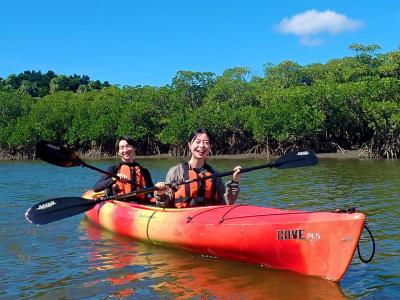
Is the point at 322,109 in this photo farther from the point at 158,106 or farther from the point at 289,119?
the point at 158,106

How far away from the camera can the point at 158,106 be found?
36.8m

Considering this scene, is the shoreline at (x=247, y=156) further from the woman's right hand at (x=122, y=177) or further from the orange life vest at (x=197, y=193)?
the orange life vest at (x=197, y=193)

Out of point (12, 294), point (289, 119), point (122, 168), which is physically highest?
point (289, 119)

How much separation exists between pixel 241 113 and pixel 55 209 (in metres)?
25.5

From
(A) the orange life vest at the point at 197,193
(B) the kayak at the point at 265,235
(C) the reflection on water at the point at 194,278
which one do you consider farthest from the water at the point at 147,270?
(A) the orange life vest at the point at 197,193

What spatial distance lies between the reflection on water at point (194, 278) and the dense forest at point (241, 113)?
783 inches

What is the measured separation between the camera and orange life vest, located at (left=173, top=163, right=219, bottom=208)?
5.94 metres

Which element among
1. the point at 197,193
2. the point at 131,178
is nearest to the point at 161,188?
the point at 197,193

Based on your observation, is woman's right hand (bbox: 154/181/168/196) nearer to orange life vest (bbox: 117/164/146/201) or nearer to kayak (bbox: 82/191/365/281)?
kayak (bbox: 82/191/365/281)

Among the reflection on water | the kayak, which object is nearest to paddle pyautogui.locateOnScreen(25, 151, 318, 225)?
the kayak

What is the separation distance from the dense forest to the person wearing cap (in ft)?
61.3

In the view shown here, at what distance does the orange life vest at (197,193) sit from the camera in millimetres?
5943

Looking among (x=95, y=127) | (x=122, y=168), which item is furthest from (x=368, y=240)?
(x=95, y=127)

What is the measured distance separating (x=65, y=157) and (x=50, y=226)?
175cm
